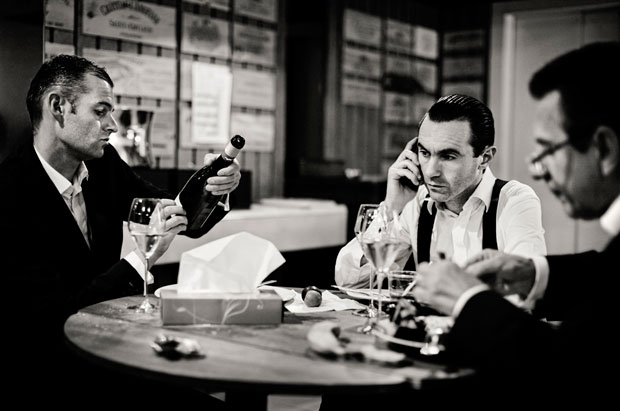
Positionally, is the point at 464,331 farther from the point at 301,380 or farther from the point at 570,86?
the point at 570,86

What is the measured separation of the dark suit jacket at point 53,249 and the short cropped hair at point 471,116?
2.97 ft

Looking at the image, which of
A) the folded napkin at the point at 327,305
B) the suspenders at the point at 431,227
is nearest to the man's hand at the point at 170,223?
the folded napkin at the point at 327,305

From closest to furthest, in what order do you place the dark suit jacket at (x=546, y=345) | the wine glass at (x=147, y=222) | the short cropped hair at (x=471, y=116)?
the dark suit jacket at (x=546, y=345) < the wine glass at (x=147, y=222) < the short cropped hair at (x=471, y=116)

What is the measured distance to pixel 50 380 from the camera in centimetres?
208

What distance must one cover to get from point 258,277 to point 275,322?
0.12 meters

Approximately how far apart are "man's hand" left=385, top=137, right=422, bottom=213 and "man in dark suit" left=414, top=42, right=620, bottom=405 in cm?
102

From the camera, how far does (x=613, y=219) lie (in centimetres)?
130

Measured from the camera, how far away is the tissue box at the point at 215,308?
173 cm

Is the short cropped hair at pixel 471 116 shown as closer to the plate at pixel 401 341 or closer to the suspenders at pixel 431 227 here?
the suspenders at pixel 431 227

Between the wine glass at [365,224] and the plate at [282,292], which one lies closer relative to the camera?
the wine glass at [365,224]

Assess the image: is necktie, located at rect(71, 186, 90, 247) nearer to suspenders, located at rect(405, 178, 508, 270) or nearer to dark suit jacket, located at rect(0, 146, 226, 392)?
dark suit jacket, located at rect(0, 146, 226, 392)

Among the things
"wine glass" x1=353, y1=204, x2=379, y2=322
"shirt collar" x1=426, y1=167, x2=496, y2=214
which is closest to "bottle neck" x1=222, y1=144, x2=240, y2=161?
"wine glass" x1=353, y1=204, x2=379, y2=322

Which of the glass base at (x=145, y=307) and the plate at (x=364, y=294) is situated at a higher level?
the plate at (x=364, y=294)

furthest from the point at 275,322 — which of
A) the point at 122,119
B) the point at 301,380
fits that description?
the point at 122,119
